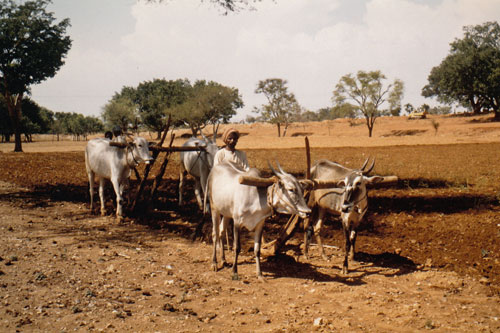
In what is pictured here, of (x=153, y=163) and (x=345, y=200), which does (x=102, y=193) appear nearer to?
(x=153, y=163)

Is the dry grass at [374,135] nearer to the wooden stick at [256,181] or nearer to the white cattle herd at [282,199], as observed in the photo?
the white cattle herd at [282,199]

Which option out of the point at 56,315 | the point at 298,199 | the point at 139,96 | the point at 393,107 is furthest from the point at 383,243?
the point at 139,96

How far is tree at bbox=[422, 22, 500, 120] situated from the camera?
47.6m

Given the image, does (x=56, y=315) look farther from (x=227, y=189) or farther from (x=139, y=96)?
(x=139, y=96)

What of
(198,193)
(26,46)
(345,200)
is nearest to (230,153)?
(345,200)

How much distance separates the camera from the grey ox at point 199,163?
9945 mm

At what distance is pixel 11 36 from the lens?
1172 inches

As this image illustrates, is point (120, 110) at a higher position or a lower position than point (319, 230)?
higher

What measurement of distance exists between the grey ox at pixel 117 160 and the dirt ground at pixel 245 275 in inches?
35.1

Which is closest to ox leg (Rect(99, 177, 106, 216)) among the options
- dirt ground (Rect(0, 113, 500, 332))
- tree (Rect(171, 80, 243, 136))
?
dirt ground (Rect(0, 113, 500, 332))

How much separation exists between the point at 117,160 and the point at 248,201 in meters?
5.12

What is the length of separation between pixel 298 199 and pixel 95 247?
4179 mm

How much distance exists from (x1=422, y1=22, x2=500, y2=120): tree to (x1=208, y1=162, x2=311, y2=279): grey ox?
161 feet

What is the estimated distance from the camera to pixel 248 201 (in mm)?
6047
